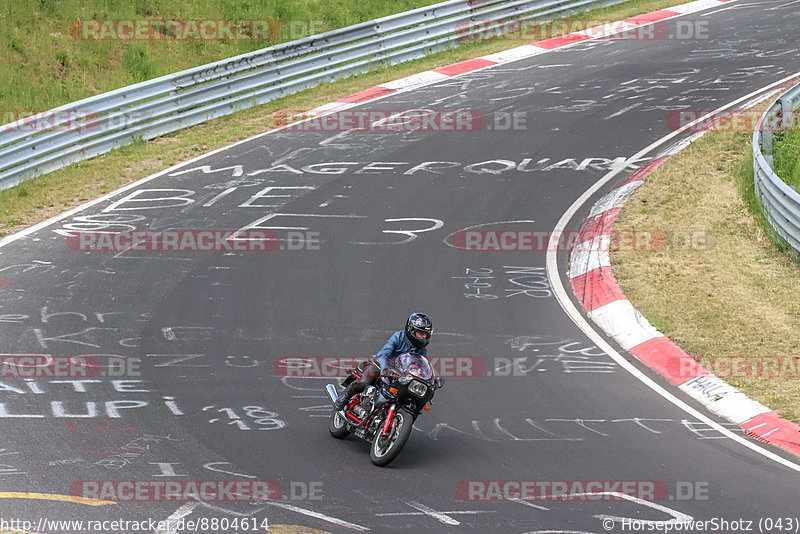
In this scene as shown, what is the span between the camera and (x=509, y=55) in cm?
2586

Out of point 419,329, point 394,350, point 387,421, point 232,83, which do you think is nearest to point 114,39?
point 232,83

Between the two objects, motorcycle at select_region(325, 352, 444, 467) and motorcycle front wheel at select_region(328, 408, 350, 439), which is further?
motorcycle front wheel at select_region(328, 408, 350, 439)

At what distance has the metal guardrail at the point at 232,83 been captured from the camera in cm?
1778

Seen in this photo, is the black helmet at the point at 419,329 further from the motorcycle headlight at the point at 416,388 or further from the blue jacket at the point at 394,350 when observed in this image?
the motorcycle headlight at the point at 416,388

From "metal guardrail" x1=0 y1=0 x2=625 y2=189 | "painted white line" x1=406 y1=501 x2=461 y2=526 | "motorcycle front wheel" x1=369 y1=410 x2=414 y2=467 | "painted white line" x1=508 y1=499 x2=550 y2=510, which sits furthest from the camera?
"metal guardrail" x1=0 y1=0 x2=625 y2=189

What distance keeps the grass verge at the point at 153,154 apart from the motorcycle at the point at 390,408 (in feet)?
26.6

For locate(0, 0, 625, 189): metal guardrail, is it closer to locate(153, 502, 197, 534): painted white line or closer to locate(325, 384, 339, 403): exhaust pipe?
locate(325, 384, 339, 403): exhaust pipe

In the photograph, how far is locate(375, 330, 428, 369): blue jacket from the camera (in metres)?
9.68

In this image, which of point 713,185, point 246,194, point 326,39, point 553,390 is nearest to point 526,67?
point 326,39

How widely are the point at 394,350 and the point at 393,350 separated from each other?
0.04ft

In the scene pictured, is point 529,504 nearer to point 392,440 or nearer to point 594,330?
point 392,440

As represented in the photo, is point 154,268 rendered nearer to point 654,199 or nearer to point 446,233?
point 446,233

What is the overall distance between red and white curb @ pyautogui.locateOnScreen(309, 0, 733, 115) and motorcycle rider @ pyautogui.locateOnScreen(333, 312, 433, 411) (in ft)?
40.4

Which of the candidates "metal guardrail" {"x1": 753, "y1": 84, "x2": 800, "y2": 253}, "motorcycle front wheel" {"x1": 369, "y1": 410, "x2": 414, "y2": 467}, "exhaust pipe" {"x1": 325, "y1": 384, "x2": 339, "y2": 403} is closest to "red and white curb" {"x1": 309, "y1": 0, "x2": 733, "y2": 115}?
"metal guardrail" {"x1": 753, "y1": 84, "x2": 800, "y2": 253}
